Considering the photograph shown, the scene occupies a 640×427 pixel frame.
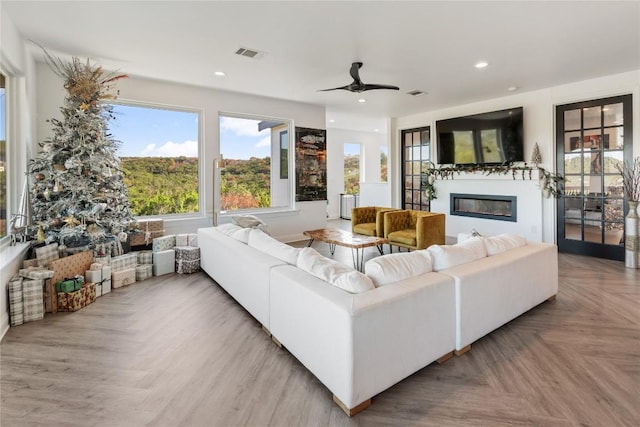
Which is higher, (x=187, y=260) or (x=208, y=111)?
(x=208, y=111)

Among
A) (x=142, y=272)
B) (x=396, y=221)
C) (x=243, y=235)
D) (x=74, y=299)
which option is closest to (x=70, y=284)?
(x=74, y=299)

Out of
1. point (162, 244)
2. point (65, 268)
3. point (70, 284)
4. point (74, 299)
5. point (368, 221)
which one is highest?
point (368, 221)

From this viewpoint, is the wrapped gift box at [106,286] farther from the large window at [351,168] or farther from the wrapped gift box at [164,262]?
the large window at [351,168]

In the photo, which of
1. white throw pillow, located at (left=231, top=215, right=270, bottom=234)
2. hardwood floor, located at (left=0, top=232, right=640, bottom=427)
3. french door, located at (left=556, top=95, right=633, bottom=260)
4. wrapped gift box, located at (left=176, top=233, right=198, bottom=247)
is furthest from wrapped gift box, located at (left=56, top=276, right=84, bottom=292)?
french door, located at (left=556, top=95, right=633, bottom=260)

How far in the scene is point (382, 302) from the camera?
6.05 feet

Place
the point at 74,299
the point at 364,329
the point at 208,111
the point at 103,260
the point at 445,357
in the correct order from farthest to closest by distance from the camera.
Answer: the point at 208,111 → the point at 103,260 → the point at 74,299 → the point at 445,357 → the point at 364,329

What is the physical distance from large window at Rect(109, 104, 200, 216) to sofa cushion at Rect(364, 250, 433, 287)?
14.1ft

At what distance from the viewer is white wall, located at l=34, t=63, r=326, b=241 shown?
434cm

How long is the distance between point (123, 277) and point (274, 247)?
2238 millimetres

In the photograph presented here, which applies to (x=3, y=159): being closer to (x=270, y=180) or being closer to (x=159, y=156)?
(x=159, y=156)

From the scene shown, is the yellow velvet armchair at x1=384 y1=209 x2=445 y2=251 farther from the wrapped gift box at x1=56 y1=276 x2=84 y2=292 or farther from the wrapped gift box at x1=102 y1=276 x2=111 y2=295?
the wrapped gift box at x1=56 y1=276 x2=84 y2=292

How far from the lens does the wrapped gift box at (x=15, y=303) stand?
114 inches

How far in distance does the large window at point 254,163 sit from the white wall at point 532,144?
3372 millimetres

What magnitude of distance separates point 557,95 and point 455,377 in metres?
5.39
